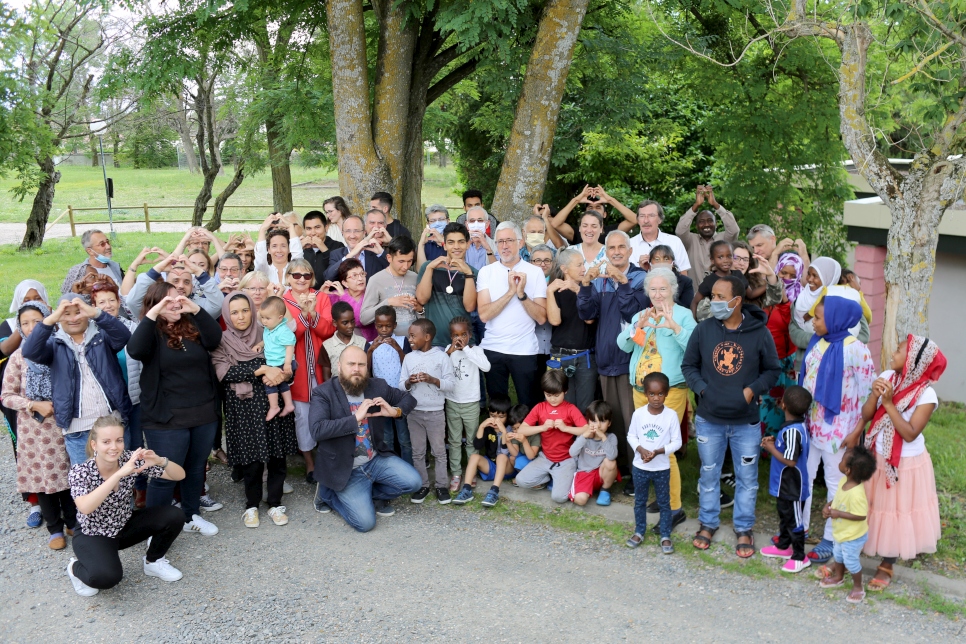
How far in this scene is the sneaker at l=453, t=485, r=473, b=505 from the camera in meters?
6.50

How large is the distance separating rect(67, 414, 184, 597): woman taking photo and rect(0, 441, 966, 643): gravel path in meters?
0.15

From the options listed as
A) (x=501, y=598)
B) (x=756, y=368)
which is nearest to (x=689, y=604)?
(x=501, y=598)

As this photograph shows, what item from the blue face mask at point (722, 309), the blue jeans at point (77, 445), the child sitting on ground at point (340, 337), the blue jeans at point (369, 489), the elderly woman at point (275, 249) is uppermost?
the elderly woman at point (275, 249)

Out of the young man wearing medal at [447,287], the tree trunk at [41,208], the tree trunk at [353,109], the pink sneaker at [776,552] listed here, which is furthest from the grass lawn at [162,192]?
the pink sneaker at [776,552]

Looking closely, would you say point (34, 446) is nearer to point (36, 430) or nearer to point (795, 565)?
point (36, 430)

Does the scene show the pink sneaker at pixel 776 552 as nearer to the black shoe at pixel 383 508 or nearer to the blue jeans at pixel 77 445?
the black shoe at pixel 383 508

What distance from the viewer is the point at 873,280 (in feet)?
35.4

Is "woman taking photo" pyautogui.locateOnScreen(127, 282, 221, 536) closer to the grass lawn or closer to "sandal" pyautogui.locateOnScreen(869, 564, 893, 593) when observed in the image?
"sandal" pyautogui.locateOnScreen(869, 564, 893, 593)

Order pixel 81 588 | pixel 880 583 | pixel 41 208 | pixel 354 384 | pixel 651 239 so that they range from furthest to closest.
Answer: pixel 41 208, pixel 651 239, pixel 354 384, pixel 81 588, pixel 880 583

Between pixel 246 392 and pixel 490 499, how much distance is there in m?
2.02

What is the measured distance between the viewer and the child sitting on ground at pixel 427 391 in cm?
647

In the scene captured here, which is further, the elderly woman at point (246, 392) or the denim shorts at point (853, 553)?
the elderly woman at point (246, 392)

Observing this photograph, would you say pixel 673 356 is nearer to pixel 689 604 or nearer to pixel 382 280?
pixel 689 604

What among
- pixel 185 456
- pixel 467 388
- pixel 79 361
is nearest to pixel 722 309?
pixel 467 388
